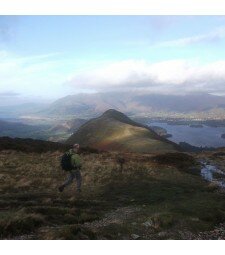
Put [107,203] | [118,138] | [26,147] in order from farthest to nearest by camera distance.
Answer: [118,138] < [26,147] < [107,203]

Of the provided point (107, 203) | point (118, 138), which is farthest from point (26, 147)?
point (118, 138)

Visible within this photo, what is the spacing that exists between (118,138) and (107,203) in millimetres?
87085

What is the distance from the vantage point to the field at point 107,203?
15.8 m

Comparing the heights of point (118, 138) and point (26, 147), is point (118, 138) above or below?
below

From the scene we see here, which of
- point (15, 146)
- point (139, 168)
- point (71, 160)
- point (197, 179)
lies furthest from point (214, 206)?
point (15, 146)

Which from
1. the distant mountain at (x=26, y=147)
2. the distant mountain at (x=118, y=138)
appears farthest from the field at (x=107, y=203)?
the distant mountain at (x=118, y=138)

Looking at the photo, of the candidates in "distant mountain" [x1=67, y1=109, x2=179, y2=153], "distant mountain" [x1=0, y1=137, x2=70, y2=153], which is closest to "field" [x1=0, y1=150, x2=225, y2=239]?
"distant mountain" [x1=0, y1=137, x2=70, y2=153]

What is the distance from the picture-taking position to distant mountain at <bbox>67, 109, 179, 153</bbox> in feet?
303

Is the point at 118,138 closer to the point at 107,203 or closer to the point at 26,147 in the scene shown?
the point at 26,147

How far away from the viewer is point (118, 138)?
111m

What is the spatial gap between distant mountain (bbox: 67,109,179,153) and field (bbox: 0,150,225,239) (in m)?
47.3

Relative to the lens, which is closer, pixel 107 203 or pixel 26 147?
pixel 107 203

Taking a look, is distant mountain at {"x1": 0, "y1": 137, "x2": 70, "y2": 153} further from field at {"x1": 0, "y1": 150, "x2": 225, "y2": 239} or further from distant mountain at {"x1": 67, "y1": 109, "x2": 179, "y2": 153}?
distant mountain at {"x1": 67, "y1": 109, "x2": 179, "y2": 153}

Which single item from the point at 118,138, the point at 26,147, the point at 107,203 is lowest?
the point at 118,138
